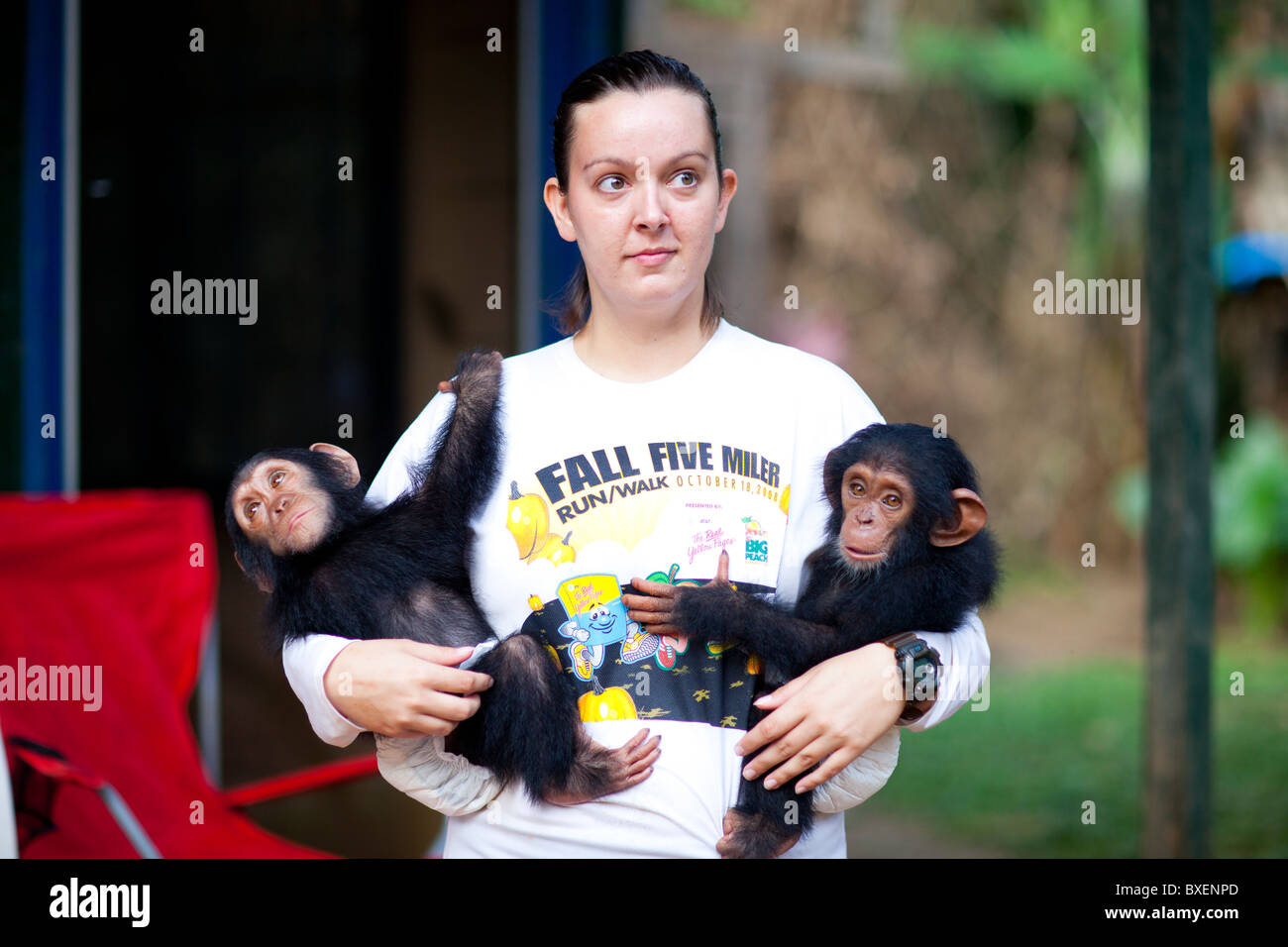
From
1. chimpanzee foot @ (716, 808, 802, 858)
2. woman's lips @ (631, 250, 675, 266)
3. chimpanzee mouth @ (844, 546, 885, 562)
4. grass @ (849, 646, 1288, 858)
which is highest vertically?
woman's lips @ (631, 250, 675, 266)

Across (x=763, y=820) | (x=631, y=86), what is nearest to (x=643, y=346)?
(x=631, y=86)

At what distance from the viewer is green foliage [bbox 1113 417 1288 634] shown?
24.9 feet

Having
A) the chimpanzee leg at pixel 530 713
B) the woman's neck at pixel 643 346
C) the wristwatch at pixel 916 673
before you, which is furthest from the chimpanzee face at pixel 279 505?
the wristwatch at pixel 916 673

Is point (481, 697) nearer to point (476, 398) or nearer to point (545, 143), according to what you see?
point (476, 398)

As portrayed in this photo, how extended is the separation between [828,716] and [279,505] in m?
0.80

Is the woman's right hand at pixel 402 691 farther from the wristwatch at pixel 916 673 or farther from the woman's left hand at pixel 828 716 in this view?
the wristwatch at pixel 916 673

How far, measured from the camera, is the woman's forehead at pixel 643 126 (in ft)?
5.47

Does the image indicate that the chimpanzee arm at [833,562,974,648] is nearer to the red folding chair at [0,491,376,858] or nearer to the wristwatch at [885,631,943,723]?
the wristwatch at [885,631,943,723]

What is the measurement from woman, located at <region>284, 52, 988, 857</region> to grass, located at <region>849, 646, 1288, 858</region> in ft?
10.2

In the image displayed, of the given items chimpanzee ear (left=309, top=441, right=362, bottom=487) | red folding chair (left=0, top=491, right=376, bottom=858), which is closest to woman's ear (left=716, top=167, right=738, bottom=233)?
chimpanzee ear (left=309, top=441, right=362, bottom=487)

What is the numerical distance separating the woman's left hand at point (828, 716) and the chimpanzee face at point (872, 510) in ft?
0.42

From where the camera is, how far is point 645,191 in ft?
5.49

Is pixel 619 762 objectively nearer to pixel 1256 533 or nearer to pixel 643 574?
pixel 643 574
